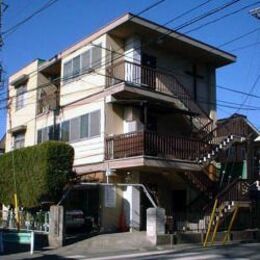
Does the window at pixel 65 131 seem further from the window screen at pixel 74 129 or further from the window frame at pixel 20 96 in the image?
the window frame at pixel 20 96

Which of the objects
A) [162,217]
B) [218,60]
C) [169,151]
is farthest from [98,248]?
[218,60]

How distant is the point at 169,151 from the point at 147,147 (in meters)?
1.41

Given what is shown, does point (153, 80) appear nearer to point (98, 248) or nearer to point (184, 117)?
point (184, 117)

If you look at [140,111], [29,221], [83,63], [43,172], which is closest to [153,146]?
[140,111]

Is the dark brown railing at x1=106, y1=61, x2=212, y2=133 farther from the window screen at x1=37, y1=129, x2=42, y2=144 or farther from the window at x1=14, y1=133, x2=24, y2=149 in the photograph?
the window at x1=14, y1=133, x2=24, y2=149

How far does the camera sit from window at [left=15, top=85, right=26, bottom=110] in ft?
111

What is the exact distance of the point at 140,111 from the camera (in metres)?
25.3

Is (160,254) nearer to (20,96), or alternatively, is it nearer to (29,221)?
(29,221)

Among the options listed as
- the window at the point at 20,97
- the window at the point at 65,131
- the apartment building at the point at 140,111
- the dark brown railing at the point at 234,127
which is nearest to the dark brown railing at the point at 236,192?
the apartment building at the point at 140,111

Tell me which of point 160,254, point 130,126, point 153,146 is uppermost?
point 130,126

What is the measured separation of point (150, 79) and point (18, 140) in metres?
12.4

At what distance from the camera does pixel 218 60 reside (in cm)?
2972

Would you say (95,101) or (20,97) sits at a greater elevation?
(20,97)

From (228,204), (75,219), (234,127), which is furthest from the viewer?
(234,127)
